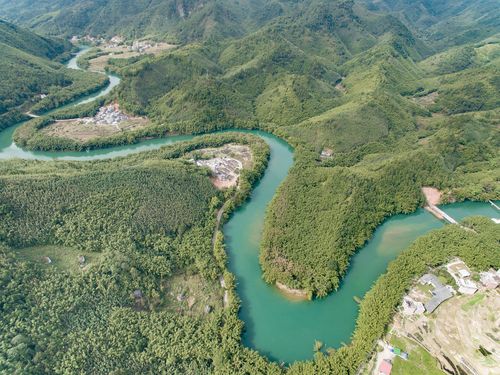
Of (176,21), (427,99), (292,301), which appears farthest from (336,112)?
(176,21)

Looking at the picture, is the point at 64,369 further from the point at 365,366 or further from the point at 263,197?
the point at 263,197

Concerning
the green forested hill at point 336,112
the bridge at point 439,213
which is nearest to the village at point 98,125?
the green forested hill at point 336,112

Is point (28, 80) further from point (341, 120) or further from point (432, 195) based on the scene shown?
point (432, 195)

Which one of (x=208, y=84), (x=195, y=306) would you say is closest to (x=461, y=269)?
(x=195, y=306)

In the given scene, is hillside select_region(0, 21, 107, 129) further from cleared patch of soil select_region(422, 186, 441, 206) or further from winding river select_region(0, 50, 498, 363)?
cleared patch of soil select_region(422, 186, 441, 206)

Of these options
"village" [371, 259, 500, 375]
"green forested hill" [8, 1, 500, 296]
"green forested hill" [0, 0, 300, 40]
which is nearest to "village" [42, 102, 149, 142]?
"green forested hill" [8, 1, 500, 296]

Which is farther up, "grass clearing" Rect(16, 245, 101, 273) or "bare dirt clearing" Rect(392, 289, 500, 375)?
"grass clearing" Rect(16, 245, 101, 273)
